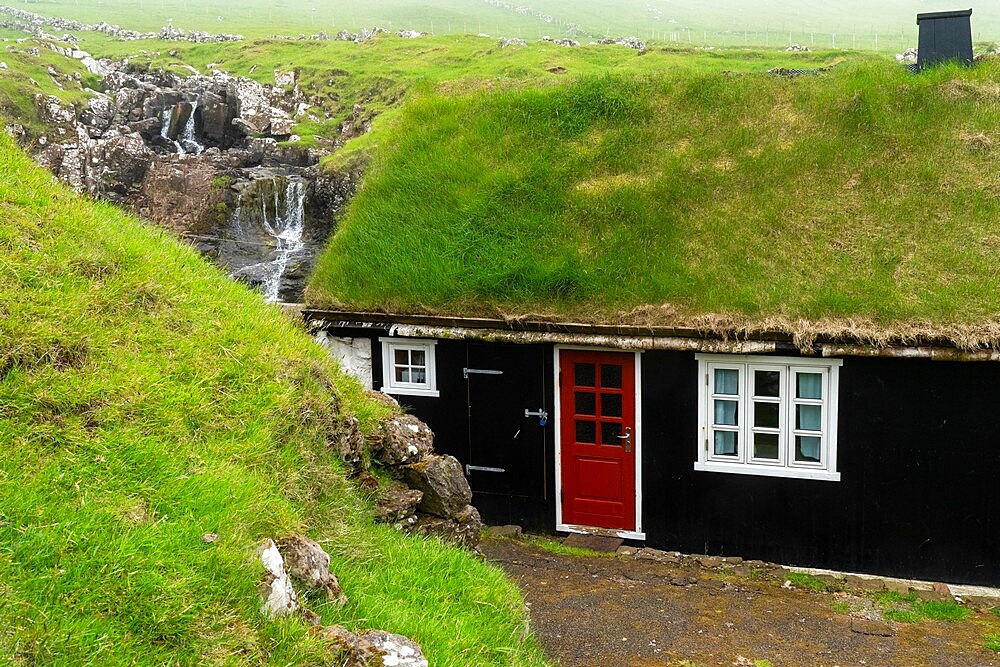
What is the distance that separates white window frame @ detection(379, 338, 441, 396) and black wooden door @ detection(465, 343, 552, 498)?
1.90ft

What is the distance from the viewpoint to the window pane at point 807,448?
10.6m

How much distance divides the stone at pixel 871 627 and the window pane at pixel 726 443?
2455mm

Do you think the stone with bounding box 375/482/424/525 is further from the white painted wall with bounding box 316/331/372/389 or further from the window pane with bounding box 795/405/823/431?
the window pane with bounding box 795/405/823/431

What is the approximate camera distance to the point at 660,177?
1230 centimetres

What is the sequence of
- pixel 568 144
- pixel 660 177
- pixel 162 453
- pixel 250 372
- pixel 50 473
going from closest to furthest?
1. pixel 50 473
2. pixel 162 453
3. pixel 250 372
4. pixel 660 177
5. pixel 568 144

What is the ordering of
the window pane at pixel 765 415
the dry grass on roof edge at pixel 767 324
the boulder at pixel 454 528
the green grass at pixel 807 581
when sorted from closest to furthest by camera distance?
the boulder at pixel 454 528, the dry grass on roof edge at pixel 767 324, the green grass at pixel 807 581, the window pane at pixel 765 415

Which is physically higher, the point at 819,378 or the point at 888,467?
the point at 819,378

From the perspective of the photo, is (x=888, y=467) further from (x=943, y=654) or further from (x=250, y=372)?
(x=250, y=372)

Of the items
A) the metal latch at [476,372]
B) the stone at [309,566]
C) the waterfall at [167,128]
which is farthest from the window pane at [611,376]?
the waterfall at [167,128]

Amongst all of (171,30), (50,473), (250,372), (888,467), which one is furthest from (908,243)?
(171,30)

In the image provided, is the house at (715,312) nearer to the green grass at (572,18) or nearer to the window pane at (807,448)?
the window pane at (807,448)

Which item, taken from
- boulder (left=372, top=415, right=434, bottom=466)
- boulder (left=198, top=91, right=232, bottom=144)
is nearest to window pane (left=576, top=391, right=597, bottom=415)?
boulder (left=372, top=415, right=434, bottom=466)

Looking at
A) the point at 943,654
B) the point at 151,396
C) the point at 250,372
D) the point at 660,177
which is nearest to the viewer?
the point at 151,396

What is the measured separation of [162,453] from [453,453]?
6954 millimetres
